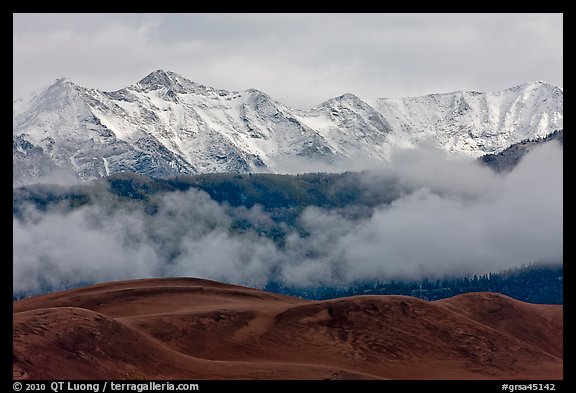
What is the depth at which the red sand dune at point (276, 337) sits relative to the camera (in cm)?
11069

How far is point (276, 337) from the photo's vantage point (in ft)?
475

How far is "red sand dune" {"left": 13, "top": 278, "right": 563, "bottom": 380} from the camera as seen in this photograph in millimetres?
110688

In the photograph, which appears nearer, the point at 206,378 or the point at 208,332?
the point at 206,378
